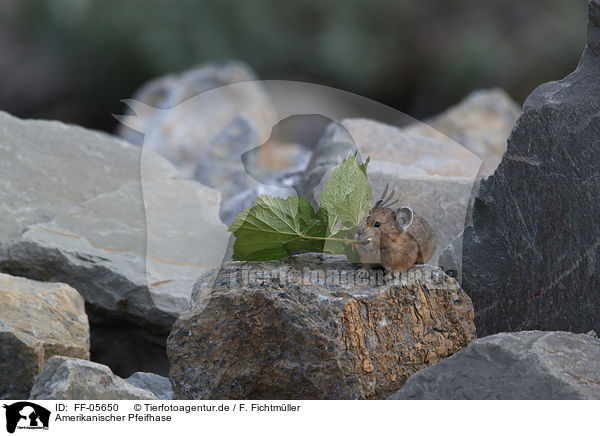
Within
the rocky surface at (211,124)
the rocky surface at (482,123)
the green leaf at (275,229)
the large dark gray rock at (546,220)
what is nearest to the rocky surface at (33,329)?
the green leaf at (275,229)

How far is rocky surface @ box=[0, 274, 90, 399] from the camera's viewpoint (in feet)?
6.39

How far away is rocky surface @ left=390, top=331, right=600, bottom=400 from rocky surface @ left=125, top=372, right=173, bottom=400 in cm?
77

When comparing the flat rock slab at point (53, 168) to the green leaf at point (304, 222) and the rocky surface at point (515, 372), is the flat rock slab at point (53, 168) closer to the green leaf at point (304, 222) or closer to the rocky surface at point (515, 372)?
the green leaf at point (304, 222)

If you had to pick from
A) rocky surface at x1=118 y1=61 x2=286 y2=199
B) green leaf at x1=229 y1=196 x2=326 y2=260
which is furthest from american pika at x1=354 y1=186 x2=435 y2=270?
rocky surface at x1=118 y1=61 x2=286 y2=199

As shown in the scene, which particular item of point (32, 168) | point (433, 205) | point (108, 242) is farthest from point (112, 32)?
point (433, 205)

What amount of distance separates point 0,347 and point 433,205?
1.41 metres

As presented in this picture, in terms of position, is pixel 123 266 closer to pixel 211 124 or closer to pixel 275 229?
pixel 275 229

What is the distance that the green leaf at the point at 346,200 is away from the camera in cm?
187

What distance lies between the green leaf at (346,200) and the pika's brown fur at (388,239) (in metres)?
0.06

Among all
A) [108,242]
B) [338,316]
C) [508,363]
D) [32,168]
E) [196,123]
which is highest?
[196,123]

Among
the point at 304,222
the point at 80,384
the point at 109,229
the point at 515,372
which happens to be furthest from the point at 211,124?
the point at 515,372
